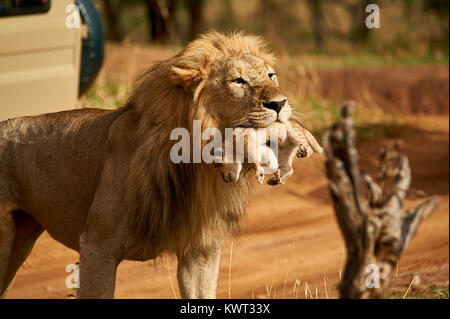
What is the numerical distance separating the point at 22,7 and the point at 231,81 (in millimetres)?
2957

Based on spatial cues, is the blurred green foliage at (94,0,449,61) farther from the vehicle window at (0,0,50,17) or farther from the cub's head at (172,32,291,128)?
the cub's head at (172,32,291,128)

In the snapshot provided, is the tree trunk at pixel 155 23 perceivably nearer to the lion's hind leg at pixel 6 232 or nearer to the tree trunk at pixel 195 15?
the tree trunk at pixel 195 15

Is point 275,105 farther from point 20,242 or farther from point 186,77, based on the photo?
point 20,242

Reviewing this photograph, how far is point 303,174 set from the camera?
856cm

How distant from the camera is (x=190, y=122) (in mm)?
3244

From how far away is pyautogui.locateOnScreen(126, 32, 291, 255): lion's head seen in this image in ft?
10.6

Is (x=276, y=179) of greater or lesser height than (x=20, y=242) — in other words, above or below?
above

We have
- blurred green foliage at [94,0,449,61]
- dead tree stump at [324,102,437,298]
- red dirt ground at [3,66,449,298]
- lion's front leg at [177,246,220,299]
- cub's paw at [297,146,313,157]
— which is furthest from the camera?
blurred green foliage at [94,0,449,61]

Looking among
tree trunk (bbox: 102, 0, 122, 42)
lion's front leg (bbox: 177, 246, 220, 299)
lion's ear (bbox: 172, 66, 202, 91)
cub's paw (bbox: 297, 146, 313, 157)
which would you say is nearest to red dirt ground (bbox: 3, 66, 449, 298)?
lion's front leg (bbox: 177, 246, 220, 299)

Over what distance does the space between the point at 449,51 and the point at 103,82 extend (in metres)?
7.09

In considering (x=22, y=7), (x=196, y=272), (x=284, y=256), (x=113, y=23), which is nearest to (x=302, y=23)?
(x=113, y=23)

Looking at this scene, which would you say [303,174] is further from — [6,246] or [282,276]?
[6,246]

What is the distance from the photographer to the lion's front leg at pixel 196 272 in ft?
12.1

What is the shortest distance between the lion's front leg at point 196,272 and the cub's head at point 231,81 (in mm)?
789
